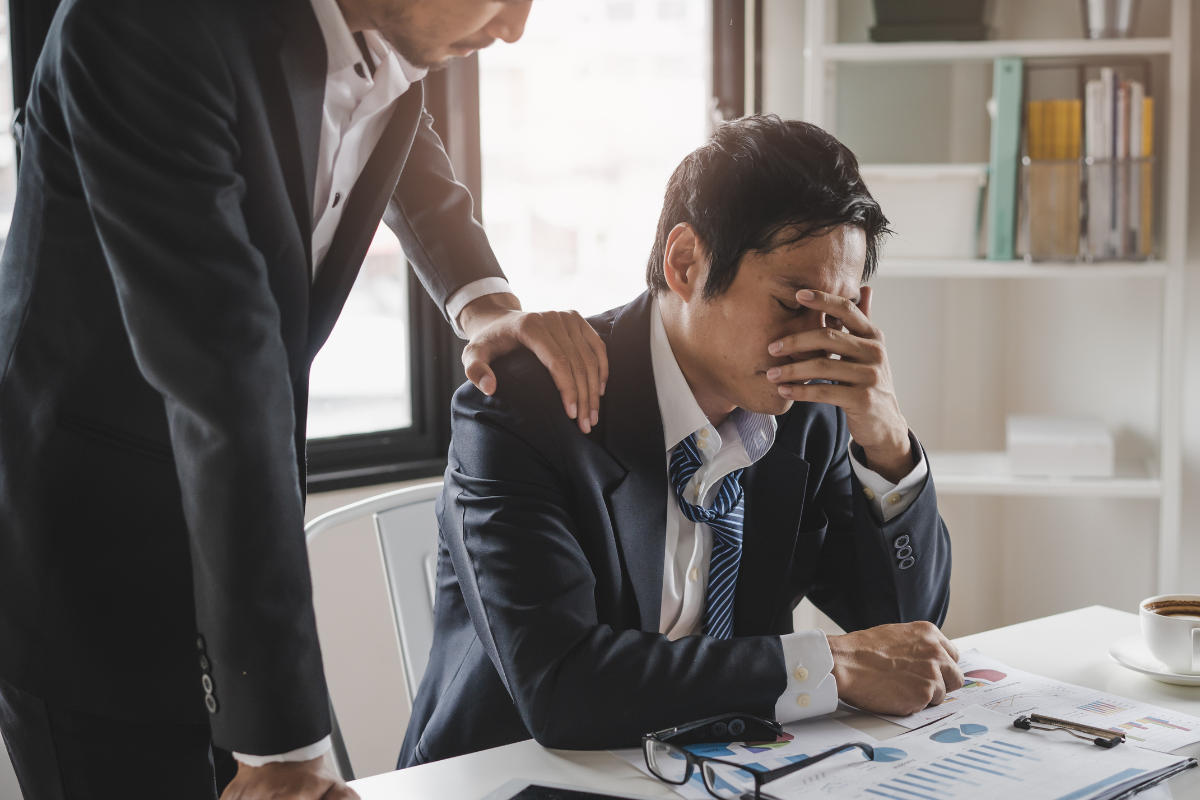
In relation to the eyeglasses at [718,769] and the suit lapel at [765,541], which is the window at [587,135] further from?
the eyeglasses at [718,769]

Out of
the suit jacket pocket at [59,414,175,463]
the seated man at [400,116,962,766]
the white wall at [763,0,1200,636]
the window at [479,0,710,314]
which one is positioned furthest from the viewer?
the window at [479,0,710,314]

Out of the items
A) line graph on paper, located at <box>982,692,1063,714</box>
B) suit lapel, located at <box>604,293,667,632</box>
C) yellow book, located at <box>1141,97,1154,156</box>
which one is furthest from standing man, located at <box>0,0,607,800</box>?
yellow book, located at <box>1141,97,1154,156</box>

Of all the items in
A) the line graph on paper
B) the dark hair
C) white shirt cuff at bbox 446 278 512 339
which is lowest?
the line graph on paper

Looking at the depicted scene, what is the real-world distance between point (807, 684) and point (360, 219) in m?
0.64

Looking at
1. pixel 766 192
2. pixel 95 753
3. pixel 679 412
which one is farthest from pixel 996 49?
pixel 95 753

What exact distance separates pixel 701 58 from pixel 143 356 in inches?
90.9

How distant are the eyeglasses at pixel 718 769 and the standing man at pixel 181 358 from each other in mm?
311

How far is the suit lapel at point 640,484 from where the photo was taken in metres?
1.20

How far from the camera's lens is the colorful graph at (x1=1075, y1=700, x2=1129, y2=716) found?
3.35ft

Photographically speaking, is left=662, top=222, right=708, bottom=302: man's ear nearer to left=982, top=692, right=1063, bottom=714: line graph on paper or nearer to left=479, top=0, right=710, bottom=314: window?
left=982, top=692, right=1063, bottom=714: line graph on paper

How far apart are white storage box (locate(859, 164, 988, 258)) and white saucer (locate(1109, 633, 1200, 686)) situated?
122cm

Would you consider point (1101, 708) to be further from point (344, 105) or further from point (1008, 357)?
point (1008, 357)

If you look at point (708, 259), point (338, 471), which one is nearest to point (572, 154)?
point (338, 471)

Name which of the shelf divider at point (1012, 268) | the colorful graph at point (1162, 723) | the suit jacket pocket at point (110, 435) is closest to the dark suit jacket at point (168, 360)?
the suit jacket pocket at point (110, 435)
